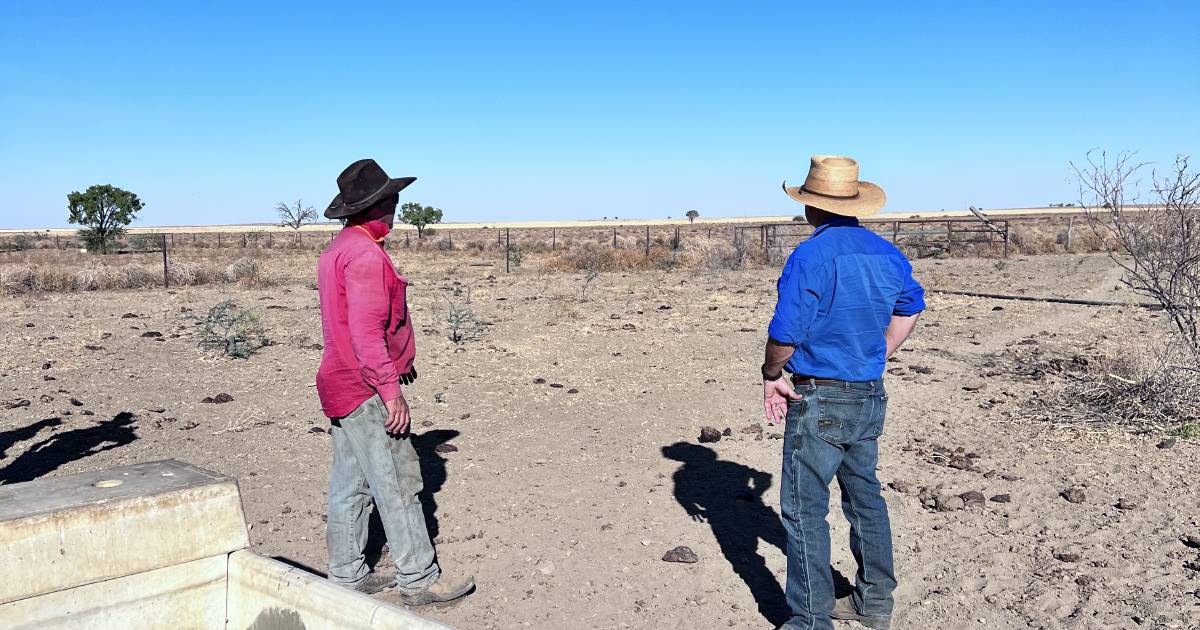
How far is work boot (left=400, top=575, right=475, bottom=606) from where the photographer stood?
151 inches

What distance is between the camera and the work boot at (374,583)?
390 centimetres

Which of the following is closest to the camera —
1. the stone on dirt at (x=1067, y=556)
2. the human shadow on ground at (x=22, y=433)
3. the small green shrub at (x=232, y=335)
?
the stone on dirt at (x=1067, y=556)

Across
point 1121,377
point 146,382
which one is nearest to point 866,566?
point 1121,377

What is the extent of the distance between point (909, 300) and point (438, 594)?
222 centimetres

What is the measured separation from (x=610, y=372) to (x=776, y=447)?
2977 millimetres

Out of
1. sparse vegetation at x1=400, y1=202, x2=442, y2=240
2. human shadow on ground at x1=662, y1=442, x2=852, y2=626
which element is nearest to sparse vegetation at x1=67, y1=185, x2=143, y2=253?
sparse vegetation at x1=400, y1=202, x2=442, y2=240

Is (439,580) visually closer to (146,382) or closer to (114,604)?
(114,604)

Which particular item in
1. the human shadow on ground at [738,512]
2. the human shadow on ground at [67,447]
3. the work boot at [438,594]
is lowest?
the human shadow on ground at [738,512]

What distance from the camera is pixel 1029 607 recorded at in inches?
152

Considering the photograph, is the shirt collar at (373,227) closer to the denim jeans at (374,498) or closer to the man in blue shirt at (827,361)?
the denim jeans at (374,498)

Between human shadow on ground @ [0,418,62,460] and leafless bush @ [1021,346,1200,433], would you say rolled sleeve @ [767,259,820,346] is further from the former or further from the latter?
human shadow on ground @ [0,418,62,460]

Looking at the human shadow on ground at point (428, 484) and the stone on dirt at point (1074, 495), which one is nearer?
the human shadow on ground at point (428, 484)

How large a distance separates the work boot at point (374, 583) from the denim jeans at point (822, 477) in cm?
170

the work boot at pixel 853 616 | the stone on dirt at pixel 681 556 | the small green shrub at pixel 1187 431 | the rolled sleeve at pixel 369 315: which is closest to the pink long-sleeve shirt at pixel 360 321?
the rolled sleeve at pixel 369 315
